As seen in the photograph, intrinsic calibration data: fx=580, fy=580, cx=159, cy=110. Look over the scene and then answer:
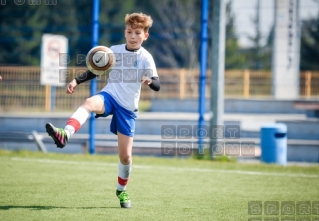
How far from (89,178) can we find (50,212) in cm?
283

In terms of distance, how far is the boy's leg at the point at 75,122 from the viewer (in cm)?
546

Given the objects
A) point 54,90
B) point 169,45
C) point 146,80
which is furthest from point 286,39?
point 169,45

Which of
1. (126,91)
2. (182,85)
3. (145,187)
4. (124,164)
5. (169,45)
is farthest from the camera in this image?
(169,45)

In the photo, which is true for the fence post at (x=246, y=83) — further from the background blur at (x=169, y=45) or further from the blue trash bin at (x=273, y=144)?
the blue trash bin at (x=273, y=144)

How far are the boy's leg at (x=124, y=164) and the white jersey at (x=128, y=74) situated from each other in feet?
1.17

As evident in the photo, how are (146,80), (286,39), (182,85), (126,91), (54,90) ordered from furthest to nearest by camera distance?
1. (182,85)
2. (54,90)
3. (286,39)
4. (126,91)
5. (146,80)

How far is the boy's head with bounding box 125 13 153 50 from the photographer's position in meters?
6.49

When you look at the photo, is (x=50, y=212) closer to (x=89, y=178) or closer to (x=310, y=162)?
(x=89, y=178)

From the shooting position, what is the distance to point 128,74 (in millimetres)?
6664

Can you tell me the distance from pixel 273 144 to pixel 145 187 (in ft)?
15.1

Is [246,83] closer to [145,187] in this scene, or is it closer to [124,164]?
[145,187]

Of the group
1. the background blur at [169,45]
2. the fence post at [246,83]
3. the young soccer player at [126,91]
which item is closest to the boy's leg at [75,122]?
the young soccer player at [126,91]

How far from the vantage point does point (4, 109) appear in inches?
818

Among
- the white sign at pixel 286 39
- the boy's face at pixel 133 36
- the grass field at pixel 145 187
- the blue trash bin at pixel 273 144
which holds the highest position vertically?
the white sign at pixel 286 39
